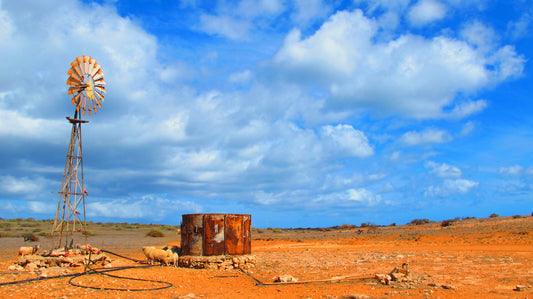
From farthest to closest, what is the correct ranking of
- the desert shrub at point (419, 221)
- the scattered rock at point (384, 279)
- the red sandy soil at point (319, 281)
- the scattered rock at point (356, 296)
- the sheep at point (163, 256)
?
the desert shrub at point (419, 221)
the sheep at point (163, 256)
the scattered rock at point (384, 279)
the red sandy soil at point (319, 281)
the scattered rock at point (356, 296)

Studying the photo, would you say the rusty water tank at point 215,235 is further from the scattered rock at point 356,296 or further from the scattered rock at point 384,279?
the scattered rock at point 356,296

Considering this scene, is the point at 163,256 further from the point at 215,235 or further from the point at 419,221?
the point at 419,221

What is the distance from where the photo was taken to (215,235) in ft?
55.6

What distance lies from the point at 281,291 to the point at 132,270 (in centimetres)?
653

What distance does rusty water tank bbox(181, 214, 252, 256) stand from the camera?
16.9 metres

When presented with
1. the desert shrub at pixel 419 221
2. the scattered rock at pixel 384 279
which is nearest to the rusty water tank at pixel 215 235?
the scattered rock at pixel 384 279

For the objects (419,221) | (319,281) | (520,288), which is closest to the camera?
(520,288)

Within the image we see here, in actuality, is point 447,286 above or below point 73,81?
below

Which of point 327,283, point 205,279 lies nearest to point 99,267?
point 205,279

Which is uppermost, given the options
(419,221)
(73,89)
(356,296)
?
(73,89)

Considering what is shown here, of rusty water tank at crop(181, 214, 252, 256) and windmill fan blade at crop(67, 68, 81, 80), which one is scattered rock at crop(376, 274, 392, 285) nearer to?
rusty water tank at crop(181, 214, 252, 256)

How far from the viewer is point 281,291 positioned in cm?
1188

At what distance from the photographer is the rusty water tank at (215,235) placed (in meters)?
16.9

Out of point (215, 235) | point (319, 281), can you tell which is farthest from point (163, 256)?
point (319, 281)
